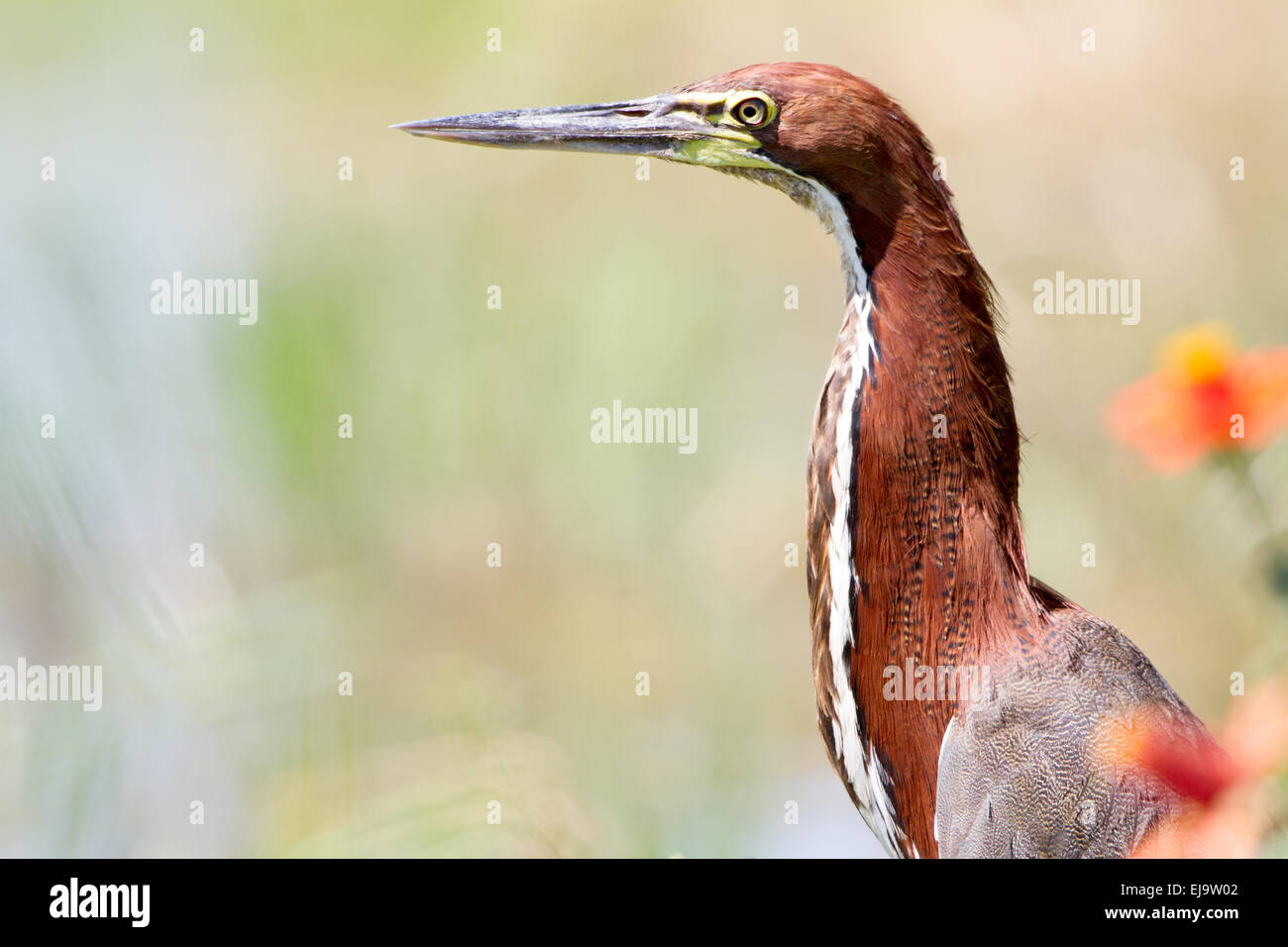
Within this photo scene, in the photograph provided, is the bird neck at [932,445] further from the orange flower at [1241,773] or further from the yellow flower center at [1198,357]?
the orange flower at [1241,773]

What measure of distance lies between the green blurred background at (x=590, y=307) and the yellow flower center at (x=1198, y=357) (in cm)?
294

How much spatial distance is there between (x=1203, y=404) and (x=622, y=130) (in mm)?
1800

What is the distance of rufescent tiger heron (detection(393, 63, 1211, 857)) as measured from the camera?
2723 millimetres

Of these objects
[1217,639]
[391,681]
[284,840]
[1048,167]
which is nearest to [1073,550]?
[1217,639]

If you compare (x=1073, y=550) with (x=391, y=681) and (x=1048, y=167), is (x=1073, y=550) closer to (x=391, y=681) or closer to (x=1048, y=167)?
(x=1048, y=167)

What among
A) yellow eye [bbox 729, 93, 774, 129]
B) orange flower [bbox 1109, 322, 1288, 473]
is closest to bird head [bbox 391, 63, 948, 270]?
yellow eye [bbox 729, 93, 774, 129]

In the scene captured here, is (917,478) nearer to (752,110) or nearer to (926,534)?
(926,534)

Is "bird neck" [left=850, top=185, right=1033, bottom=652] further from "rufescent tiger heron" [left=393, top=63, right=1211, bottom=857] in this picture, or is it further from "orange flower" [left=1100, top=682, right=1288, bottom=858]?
"orange flower" [left=1100, top=682, right=1288, bottom=858]

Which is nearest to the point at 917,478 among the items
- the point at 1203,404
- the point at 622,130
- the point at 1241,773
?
the point at 622,130

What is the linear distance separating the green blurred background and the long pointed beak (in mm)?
1756

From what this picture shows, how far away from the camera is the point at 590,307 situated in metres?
6.07

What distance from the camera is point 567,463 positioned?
19.8ft

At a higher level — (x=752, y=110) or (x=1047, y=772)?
(x=752, y=110)

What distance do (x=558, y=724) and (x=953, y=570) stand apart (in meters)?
2.98
